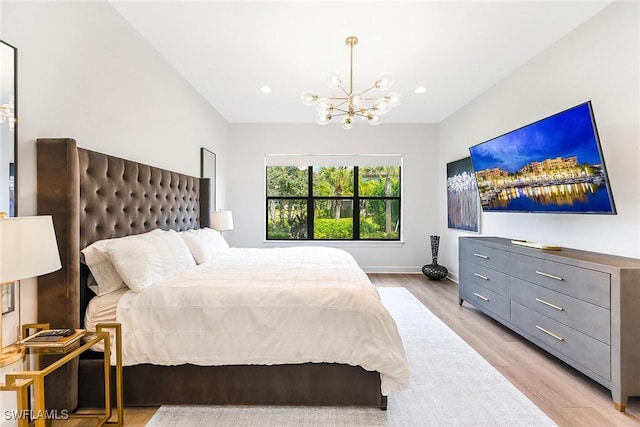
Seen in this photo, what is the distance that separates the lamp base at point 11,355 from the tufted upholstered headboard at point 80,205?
32 cm

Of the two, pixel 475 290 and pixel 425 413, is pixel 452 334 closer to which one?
pixel 475 290

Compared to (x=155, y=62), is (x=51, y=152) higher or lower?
lower

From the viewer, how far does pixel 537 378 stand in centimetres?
210

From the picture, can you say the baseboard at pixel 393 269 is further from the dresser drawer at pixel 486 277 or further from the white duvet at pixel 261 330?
the white duvet at pixel 261 330

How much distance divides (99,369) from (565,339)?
3073 millimetres

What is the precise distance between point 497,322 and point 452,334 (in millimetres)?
707

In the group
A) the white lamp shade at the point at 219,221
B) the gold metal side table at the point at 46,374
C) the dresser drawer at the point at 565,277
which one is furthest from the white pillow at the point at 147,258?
the dresser drawer at the point at 565,277

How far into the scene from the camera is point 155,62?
2.82m

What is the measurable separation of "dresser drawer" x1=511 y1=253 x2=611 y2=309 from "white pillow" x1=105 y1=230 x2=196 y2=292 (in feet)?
9.28

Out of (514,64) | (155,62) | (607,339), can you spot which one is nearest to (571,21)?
(514,64)

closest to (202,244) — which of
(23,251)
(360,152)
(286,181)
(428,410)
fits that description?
(23,251)

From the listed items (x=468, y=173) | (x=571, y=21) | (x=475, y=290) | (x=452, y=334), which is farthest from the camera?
(x=468, y=173)

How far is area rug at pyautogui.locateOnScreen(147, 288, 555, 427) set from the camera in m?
1.65

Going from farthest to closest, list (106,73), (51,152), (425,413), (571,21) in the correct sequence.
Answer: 1. (571,21)
2. (106,73)
3. (425,413)
4. (51,152)
